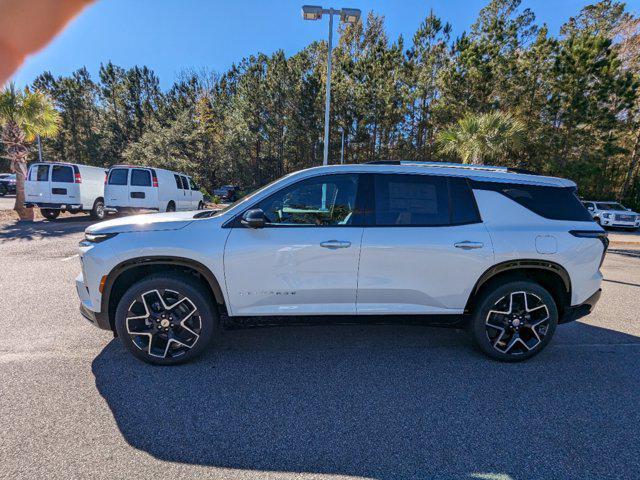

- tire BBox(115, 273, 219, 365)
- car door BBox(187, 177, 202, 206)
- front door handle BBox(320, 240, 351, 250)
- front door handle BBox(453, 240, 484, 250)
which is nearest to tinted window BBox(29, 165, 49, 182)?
car door BBox(187, 177, 202, 206)

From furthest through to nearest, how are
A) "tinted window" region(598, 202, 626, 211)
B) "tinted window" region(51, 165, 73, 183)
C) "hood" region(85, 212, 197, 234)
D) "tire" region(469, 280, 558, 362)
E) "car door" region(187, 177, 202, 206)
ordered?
1. "tinted window" region(598, 202, 626, 211)
2. "car door" region(187, 177, 202, 206)
3. "tinted window" region(51, 165, 73, 183)
4. "tire" region(469, 280, 558, 362)
5. "hood" region(85, 212, 197, 234)

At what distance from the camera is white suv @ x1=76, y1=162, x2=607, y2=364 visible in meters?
3.06

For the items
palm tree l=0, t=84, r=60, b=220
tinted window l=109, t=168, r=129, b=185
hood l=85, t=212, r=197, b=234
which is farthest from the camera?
palm tree l=0, t=84, r=60, b=220

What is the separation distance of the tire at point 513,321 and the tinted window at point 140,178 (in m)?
11.8

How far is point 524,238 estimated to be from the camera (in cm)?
322

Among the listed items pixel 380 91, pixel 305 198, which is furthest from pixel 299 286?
pixel 380 91

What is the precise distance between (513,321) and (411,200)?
157cm

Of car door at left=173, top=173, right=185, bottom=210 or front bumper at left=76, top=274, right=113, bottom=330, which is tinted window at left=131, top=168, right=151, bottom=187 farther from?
front bumper at left=76, top=274, right=113, bottom=330

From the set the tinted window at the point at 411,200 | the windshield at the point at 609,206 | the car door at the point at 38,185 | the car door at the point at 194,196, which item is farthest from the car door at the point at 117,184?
the windshield at the point at 609,206

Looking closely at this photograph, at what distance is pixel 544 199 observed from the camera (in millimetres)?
3365

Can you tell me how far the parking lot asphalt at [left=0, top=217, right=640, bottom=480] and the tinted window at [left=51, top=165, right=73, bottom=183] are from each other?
10340 millimetres

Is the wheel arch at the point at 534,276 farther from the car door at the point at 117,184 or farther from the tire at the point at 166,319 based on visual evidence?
the car door at the point at 117,184

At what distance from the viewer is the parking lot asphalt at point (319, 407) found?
2.11 m

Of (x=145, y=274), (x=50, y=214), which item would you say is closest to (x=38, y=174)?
(x=50, y=214)
